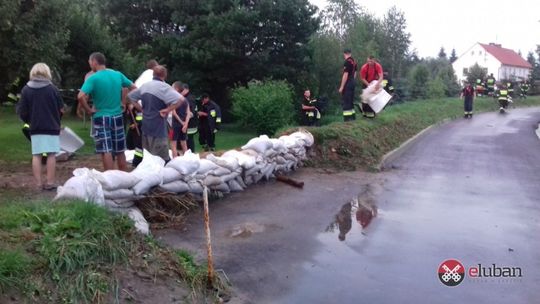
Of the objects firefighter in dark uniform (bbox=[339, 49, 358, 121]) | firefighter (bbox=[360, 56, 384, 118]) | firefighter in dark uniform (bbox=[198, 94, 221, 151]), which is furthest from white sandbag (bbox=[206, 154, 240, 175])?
firefighter (bbox=[360, 56, 384, 118])

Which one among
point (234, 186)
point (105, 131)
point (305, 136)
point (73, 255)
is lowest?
point (234, 186)

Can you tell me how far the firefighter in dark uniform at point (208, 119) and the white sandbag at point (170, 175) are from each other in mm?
6474

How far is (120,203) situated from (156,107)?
80.0 inches

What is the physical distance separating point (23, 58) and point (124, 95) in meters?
5.42

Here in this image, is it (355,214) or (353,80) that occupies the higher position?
(353,80)

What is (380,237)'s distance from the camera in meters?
6.71

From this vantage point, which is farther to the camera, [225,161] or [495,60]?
[495,60]

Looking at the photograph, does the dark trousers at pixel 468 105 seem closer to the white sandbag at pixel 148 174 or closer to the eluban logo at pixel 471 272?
the eluban logo at pixel 471 272

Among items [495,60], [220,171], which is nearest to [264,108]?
[220,171]

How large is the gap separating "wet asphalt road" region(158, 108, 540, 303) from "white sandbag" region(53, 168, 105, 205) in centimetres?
90

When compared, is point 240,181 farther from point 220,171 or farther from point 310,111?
point 310,111

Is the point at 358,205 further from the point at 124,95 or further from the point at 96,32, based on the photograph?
the point at 96,32

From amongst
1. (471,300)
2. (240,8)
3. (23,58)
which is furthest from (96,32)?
(471,300)

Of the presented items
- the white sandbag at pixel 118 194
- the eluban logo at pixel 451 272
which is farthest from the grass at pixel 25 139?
the eluban logo at pixel 451 272
